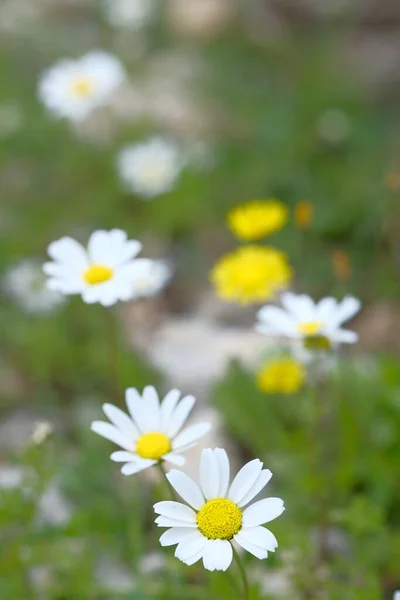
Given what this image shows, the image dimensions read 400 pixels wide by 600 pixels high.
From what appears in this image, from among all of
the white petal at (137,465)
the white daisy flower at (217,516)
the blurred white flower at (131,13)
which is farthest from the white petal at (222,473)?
the blurred white flower at (131,13)

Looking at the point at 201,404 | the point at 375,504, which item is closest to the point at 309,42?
the point at 201,404

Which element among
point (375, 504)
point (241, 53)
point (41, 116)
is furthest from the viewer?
point (241, 53)

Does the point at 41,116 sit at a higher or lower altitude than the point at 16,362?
higher

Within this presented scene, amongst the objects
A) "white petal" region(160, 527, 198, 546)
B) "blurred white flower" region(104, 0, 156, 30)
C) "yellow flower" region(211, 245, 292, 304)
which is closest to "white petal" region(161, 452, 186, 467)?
"white petal" region(160, 527, 198, 546)

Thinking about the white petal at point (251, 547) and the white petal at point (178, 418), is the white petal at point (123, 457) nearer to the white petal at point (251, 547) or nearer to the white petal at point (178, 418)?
the white petal at point (178, 418)

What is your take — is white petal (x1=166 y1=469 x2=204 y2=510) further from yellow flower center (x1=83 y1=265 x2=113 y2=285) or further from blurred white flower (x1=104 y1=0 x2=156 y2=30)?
blurred white flower (x1=104 y1=0 x2=156 y2=30)

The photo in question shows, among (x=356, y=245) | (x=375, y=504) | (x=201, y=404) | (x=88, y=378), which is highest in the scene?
(x=356, y=245)

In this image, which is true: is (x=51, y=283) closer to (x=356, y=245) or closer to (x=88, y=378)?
(x=88, y=378)
